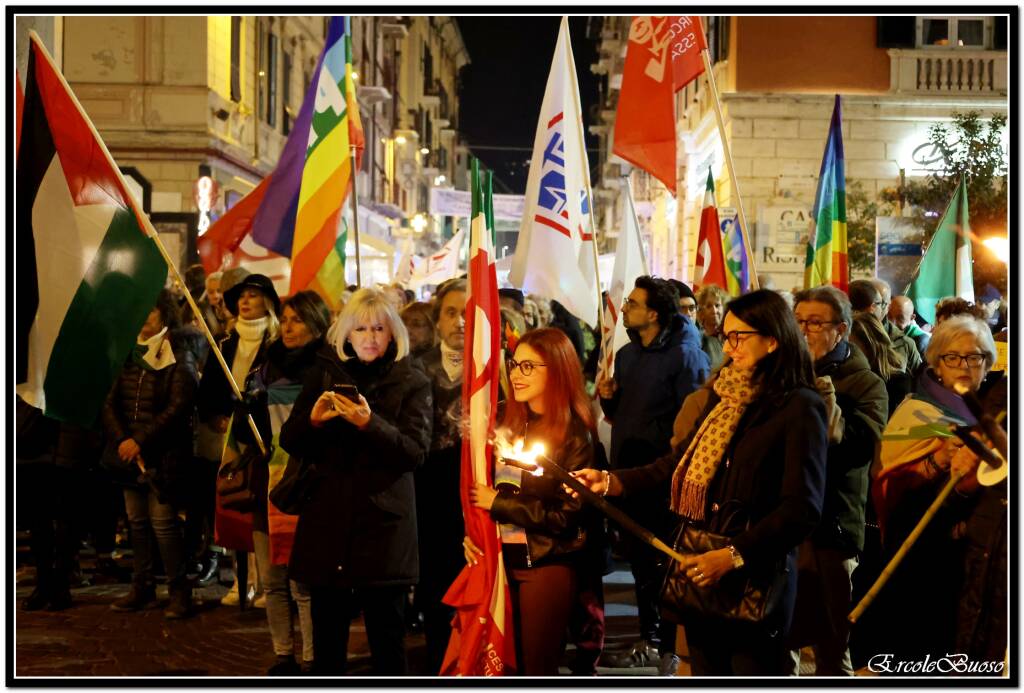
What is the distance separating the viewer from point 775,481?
3908 mm

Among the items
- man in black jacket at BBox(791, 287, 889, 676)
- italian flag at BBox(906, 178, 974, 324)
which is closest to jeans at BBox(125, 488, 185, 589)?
man in black jacket at BBox(791, 287, 889, 676)

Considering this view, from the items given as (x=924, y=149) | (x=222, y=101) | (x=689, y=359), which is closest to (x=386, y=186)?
(x=222, y=101)

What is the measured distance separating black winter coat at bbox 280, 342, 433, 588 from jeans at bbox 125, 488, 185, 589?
246 cm

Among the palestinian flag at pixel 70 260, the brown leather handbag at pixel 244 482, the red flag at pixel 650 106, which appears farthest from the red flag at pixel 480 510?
the red flag at pixel 650 106

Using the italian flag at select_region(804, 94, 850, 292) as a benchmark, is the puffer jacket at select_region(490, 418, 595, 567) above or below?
below

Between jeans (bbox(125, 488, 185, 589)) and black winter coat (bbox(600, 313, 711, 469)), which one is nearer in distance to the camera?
black winter coat (bbox(600, 313, 711, 469))

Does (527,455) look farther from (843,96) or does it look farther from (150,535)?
(843,96)

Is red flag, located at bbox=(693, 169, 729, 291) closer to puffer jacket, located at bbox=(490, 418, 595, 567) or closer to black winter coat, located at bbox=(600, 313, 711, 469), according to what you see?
black winter coat, located at bbox=(600, 313, 711, 469)

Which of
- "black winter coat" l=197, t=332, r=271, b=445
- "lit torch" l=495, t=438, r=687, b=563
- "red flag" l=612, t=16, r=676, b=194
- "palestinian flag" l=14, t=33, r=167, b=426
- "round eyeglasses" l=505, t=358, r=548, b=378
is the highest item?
"red flag" l=612, t=16, r=676, b=194

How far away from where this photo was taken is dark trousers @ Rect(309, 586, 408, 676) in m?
5.19

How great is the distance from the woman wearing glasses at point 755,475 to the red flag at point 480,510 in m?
0.87

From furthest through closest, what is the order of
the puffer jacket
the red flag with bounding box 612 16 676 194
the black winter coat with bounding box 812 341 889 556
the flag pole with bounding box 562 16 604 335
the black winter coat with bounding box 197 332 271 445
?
the red flag with bounding box 612 16 676 194, the black winter coat with bounding box 197 332 271 445, the flag pole with bounding box 562 16 604 335, the black winter coat with bounding box 812 341 889 556, the puffer jacket

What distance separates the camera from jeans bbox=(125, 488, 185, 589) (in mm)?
7410

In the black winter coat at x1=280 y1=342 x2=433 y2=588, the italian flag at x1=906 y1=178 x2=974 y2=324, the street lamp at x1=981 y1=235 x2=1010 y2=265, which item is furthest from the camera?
A: the italian flag at x1=906 y1=178 x2=974 y2=324
